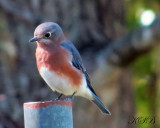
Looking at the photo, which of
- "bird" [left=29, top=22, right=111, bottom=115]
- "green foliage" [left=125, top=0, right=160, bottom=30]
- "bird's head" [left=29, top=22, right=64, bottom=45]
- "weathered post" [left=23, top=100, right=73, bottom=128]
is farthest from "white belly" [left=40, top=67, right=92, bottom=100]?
"green foliage" [left=125, top=0, right=160, bottom=30]

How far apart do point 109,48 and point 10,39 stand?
184 centimetres

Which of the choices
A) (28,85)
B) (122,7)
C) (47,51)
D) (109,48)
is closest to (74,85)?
(47,51)

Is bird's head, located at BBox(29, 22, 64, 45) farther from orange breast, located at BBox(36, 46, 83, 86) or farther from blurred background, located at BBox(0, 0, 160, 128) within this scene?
blurred background, located at BBox(0, 0, 160, 128)

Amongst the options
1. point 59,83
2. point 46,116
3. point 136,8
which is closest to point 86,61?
point 136,8

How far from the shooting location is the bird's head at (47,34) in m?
5.12

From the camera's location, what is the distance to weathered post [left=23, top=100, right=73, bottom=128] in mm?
3721

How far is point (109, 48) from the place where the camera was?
26.6 feet

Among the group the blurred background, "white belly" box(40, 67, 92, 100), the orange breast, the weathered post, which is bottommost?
the blurred background

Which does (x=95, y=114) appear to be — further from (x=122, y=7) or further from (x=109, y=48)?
(x=122, y=7)

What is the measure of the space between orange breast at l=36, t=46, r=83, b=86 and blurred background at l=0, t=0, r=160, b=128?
2.67 m

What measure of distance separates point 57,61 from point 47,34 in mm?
316

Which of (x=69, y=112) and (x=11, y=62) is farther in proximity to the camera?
(x=11, y=62)

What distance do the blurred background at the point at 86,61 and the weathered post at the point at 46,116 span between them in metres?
4.20

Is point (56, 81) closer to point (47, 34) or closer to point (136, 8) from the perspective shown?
point (47, 34)
